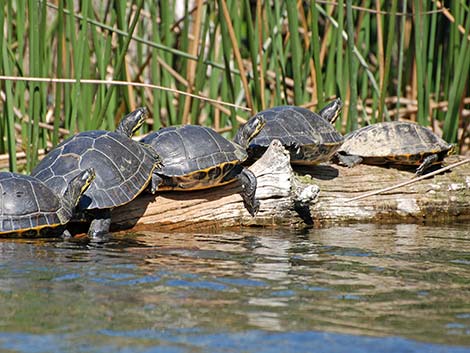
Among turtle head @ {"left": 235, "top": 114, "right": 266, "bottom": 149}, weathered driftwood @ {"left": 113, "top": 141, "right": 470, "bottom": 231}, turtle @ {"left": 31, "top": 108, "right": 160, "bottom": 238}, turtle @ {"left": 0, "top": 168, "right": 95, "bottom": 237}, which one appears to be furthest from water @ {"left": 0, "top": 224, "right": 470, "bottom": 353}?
turtle head @ {"left": 235, "top": 114, "right": 266, "bottom": 149}

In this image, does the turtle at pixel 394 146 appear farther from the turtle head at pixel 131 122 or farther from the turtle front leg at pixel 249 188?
the turtle head at pixel 131 122

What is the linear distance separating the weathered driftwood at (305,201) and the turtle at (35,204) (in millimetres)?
523

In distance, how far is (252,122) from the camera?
18.0 feet

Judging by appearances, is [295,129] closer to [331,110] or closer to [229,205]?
[331,110]

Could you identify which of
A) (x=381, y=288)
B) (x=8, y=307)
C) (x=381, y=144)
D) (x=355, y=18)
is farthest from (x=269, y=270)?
(x=355, y=18)

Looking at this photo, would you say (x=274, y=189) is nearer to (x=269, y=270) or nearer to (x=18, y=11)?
(x=269, y=270)

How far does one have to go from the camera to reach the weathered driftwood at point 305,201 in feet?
17.4

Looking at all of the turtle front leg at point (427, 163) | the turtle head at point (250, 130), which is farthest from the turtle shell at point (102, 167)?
the turtle front leg at point (427, 163)

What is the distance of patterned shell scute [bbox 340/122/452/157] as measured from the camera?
6074 mm

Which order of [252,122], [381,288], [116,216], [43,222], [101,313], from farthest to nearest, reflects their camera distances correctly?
[252,122] → [116,216] → [43,222] → [381,288] → [101,313]

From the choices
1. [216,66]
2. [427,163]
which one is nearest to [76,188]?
[216,66]

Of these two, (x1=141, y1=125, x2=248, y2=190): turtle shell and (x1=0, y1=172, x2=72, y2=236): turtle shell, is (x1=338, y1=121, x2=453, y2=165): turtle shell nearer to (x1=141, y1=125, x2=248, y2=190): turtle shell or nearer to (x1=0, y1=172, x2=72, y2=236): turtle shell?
(x1=141, y1=125, x2=248, y2=190): turtle shell

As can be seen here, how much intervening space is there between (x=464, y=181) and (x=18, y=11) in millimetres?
3388

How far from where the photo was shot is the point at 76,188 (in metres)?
4.64
